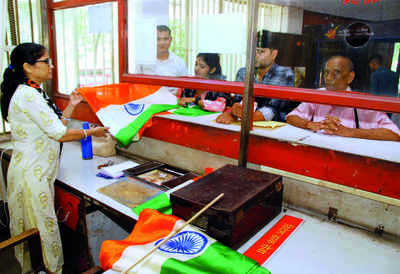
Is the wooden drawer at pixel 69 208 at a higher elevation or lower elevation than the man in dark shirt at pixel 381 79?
lower

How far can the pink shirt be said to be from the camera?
161cm

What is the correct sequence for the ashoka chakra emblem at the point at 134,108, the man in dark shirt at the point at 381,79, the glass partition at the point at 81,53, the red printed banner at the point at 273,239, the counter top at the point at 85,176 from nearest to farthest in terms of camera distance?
the red printed banner at the point at 273,239, the man in dark shirt at the point at 381,79, the counter top at the point at 85,176, the ashoka chakra emblem at the point at 134,108, the glass partition at the point at 81,53

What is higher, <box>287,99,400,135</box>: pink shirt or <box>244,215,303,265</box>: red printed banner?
<box>287,99,400,135</box>: pink shirt

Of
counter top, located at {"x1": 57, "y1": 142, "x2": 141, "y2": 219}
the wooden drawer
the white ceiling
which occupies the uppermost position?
the white ceiling

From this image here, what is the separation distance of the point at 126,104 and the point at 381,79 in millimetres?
1469

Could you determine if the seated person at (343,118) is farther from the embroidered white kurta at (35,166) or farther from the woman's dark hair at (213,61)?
the embroidered white kurta at (35,166)

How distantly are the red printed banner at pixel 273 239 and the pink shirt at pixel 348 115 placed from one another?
0.66m

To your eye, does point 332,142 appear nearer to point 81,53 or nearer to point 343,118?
point 343,118

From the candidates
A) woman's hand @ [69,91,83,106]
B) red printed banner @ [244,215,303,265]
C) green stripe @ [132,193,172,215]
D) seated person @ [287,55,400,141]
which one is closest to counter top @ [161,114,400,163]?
seated person @ [287,55,400,141]

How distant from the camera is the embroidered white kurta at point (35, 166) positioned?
5.52ft

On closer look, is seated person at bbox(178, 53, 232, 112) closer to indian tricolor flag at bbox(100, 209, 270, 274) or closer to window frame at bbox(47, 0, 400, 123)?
window frame at bbox(47, 0, 400, 123)

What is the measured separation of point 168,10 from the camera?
206 cm

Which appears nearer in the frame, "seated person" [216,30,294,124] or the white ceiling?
the white ceiling

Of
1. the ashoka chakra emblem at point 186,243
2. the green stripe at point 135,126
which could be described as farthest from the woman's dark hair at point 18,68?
the ashoka chakra emblem at point 186,243
